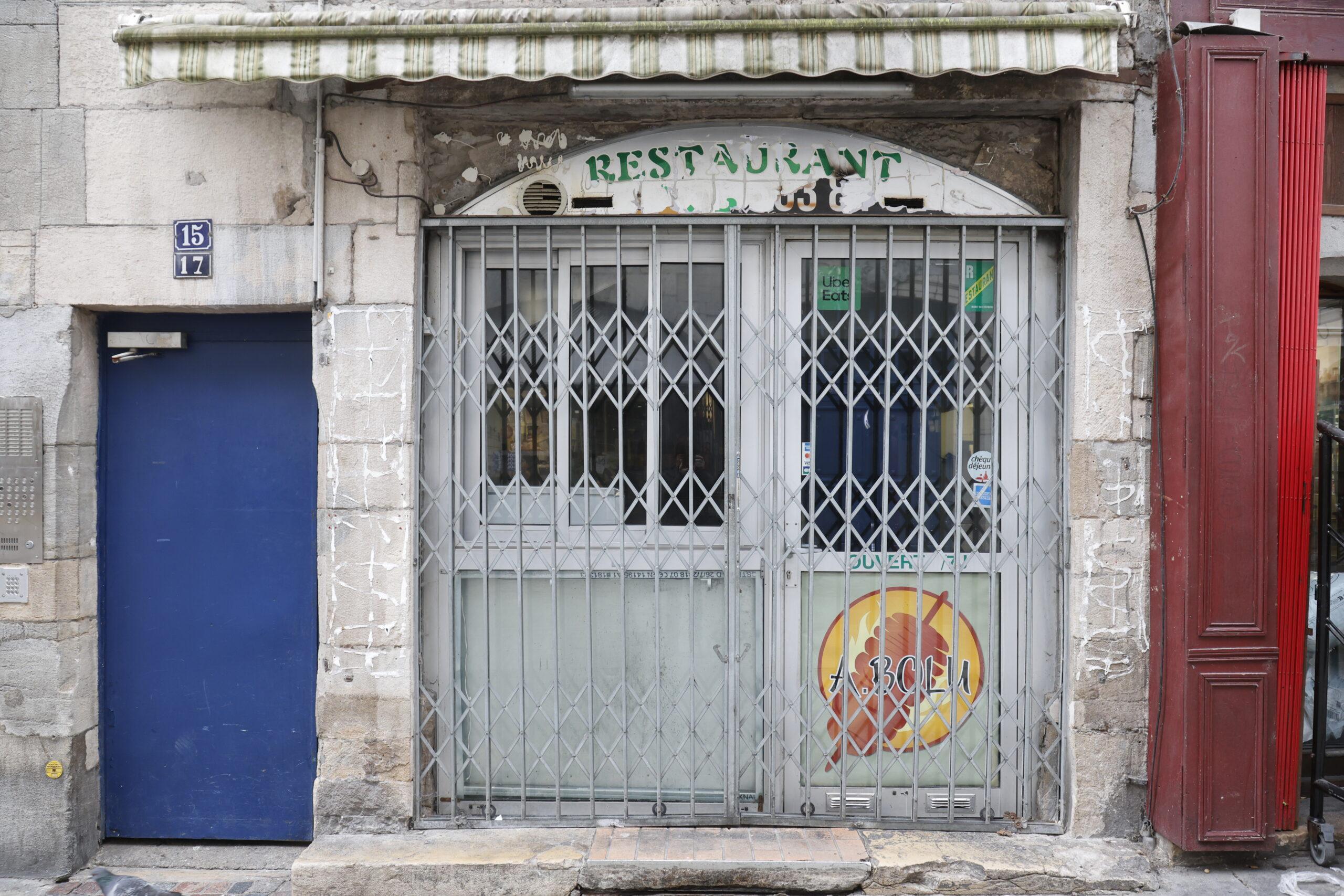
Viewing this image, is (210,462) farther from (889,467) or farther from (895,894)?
(895,894)

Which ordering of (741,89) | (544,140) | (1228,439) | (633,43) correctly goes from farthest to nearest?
(544,140) → (741,89) → (1228,439) → (633,43)

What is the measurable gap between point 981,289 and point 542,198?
208 centimetres

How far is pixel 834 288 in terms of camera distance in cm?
394

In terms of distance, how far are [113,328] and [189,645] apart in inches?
60.7

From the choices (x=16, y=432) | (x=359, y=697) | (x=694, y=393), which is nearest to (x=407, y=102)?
(x=694, y=393)

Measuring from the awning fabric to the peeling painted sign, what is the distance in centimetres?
52

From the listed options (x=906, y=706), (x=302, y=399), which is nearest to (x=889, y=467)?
(x=906, y=706)

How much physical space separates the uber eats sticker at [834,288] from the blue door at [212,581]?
7.96 ft

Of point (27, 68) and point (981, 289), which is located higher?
point (27, 68)

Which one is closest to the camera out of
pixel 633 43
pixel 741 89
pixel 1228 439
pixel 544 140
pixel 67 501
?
pixel 633 43

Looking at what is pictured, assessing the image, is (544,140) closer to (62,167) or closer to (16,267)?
(62,167)

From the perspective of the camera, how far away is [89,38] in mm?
3734

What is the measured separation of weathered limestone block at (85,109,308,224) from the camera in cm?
376

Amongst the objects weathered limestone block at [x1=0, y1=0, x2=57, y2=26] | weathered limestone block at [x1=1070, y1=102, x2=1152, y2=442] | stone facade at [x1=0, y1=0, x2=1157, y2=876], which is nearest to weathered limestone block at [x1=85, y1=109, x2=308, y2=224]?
stone facade at [x1=0, y1=0, x2=1157, y2=876]
